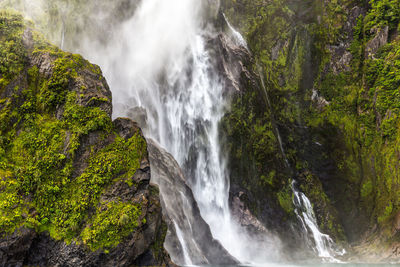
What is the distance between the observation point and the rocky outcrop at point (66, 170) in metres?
8.83

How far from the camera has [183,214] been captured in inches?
602

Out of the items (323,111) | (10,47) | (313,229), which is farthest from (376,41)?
(10,47)

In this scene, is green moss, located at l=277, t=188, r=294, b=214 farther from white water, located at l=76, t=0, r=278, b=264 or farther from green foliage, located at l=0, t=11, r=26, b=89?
green foliage, located at l=0, t=11, r=26, b=89

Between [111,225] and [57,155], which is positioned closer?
[111,225]

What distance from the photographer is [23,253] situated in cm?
852

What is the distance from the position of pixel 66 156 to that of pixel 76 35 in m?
13.2

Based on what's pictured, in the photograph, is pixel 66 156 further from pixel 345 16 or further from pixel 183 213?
pixel 345 16

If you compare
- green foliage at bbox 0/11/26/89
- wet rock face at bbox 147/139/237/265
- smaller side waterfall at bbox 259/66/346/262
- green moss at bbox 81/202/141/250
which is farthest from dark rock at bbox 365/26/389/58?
green foliage at bbox 0/11/26/89

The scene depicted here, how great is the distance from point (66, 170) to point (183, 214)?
7035mm

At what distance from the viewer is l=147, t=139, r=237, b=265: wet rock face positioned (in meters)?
14.5

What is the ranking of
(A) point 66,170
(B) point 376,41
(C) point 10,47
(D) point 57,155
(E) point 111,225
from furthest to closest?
→ (B) point 376,41 < (C) point 10,47 < (D) point 57,155 < (A) point 66,170 < (E) point 111,225

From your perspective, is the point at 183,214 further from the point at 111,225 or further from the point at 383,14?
the point at 383,14

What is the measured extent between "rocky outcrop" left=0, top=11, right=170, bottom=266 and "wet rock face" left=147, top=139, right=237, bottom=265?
152 inches

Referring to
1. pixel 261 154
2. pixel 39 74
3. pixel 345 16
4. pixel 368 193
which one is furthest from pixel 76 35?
pixel 368 193
